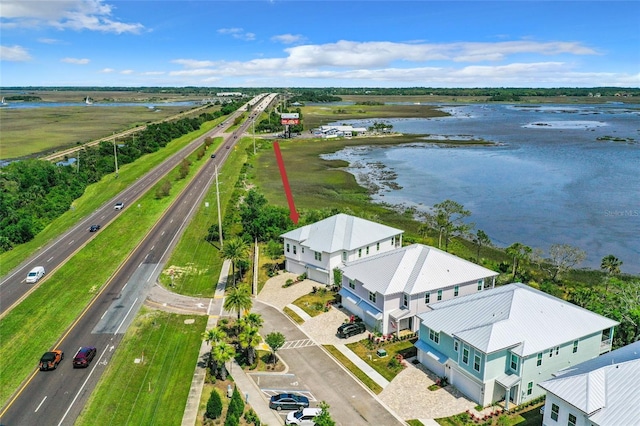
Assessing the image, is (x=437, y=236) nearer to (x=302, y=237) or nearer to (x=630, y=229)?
(x=302, y=237)

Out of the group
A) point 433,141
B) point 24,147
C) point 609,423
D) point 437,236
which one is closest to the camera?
point 609,423

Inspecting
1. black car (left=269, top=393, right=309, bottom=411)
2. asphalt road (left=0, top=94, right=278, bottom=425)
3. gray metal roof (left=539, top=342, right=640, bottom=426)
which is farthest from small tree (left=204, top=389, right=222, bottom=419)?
gray metal roof (left=539, top=342, right=640, bottom=426)

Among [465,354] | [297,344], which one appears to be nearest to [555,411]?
[465,354]

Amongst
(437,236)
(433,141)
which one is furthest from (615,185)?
(433,141)

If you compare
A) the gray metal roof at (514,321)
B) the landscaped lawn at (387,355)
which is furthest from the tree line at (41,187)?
the gray metal roof at (514,321)

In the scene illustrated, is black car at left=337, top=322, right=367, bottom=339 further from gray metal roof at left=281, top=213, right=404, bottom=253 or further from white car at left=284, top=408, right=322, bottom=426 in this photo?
white car at left=284, top=408, right=322, bottom=426

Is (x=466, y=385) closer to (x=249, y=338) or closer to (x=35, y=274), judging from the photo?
(x=249, y=338)
